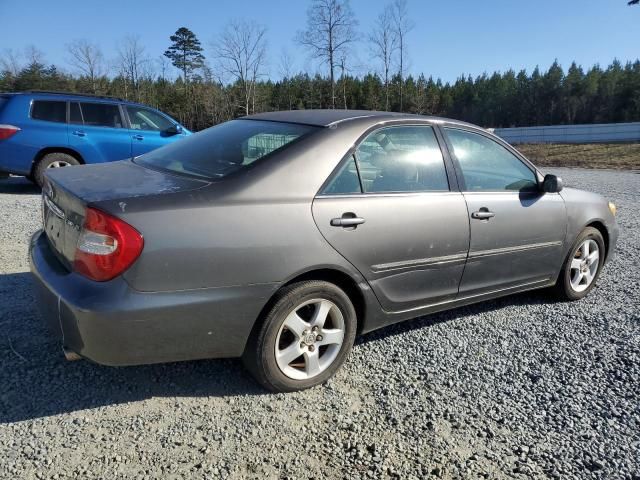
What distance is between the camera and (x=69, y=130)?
8508 mm

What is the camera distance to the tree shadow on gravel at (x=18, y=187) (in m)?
9.12

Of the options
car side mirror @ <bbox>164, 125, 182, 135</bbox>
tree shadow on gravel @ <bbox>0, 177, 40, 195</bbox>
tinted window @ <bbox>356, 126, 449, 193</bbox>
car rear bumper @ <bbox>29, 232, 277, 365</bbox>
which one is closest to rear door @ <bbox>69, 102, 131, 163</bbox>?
car side mirror @ <bbox>164, 125, 182, 135</bbox>

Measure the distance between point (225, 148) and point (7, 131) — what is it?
6.64 m

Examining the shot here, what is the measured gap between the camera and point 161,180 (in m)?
2.72

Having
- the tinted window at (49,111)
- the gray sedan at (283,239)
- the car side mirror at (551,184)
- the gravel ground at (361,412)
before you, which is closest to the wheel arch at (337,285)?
the gray sedan at (283,239)

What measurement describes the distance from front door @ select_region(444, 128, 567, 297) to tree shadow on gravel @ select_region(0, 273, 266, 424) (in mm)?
1730

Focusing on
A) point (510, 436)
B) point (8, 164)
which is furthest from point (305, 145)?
point (8, 164)

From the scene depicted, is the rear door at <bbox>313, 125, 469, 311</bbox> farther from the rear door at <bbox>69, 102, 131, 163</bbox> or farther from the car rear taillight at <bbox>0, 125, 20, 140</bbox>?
the car rear taillight at <bbox>0, 125, 20, 140</bbox>

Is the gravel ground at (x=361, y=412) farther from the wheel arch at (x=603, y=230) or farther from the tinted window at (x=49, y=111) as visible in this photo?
the tinted window at (x=49, y=111)

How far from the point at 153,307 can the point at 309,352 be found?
35.7 inches

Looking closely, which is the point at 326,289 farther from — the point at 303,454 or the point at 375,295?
the point at 303,454

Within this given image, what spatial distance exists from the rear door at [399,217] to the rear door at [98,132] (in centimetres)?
709

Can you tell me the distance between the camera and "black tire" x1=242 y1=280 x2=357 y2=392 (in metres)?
2.59

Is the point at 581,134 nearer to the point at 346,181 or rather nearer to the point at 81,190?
the point at 346,181
